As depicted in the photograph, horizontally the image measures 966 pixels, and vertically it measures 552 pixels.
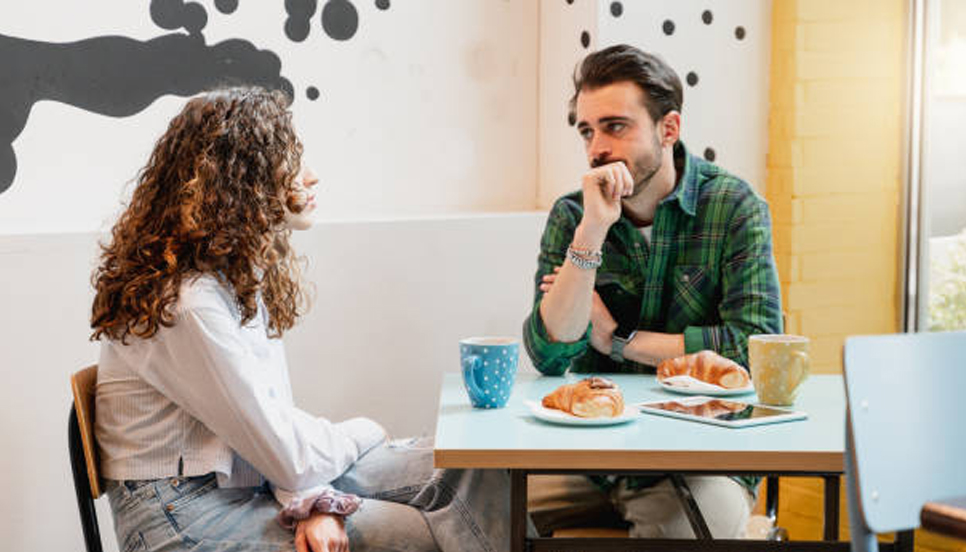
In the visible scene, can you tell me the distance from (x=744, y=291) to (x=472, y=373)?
653 millimetres

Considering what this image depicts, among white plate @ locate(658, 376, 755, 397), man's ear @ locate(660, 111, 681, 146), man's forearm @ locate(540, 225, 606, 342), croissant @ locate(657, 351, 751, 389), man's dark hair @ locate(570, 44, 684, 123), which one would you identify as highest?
man's dark hair @ locate(570, 44, 684, 123)

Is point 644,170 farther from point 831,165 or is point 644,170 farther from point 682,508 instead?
point 831,165

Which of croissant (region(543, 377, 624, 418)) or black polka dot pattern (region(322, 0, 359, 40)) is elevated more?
black polka dot pattern (region(322, 0, 359, 40))

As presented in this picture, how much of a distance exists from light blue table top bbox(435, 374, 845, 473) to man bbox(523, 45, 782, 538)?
1.26 ft

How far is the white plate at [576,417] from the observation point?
4.88 feet

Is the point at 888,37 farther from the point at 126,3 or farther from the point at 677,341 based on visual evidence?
the point at 126,3

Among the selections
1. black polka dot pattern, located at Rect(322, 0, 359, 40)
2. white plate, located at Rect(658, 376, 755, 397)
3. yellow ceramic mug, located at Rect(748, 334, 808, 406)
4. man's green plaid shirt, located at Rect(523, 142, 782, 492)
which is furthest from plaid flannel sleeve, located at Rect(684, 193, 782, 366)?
black polka dot pattern, located at Rect(322, 0, 359, 40)

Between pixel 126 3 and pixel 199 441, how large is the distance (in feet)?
4.22

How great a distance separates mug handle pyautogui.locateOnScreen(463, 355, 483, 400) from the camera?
160cm

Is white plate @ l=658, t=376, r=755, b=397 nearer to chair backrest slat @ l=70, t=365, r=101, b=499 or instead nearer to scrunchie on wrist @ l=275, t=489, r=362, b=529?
scrunchie on wrist @ l=275, t=489, r=362, b=529

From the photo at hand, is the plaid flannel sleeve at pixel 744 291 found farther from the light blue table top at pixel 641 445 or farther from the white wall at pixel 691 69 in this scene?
the white wall at pixel 691 69

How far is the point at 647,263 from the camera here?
2.10 meters

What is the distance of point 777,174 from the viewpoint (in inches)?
122

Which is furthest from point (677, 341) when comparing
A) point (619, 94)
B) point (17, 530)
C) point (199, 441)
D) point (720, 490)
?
point (17, 530)
